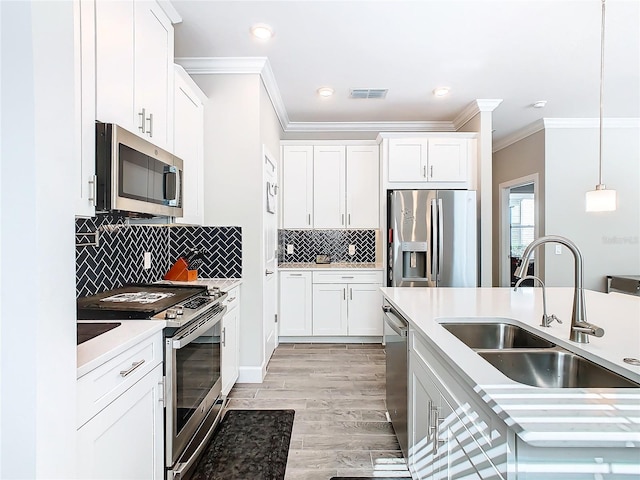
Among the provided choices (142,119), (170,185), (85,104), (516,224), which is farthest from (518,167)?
(85,104)

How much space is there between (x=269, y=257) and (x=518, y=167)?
4135mm

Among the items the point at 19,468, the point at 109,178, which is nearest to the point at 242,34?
the point at 109,178

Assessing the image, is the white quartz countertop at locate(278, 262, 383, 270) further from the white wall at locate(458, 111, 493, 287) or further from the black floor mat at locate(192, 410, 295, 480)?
the black floor mat at locate(192, 410, 295, 480)

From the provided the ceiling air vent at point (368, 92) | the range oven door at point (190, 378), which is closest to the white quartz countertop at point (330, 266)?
the ceiling air vent at point (368, 92)

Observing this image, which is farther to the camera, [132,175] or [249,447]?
[249,447]

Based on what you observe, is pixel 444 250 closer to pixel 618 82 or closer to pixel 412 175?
pixel 412 175

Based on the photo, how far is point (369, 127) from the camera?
16.4ft

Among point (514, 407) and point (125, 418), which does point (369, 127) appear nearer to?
point (125, 418)

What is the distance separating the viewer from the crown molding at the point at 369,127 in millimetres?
4949

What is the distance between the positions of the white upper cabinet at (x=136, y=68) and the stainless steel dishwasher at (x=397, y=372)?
1.72m

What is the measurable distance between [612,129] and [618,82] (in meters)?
1.53

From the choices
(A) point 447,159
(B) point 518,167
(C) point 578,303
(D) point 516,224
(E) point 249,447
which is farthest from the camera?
(D) point 516,224

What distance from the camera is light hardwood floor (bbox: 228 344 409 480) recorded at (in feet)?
7.04

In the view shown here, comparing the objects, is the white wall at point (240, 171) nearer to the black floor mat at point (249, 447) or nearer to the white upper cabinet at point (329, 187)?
the black floor mat at point (249, 447)
